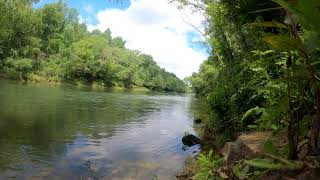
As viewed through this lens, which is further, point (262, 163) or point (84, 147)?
point (84, 147)

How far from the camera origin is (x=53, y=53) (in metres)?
80.4

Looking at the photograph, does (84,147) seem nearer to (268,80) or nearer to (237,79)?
(237,79)

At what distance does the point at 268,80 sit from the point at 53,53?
263 ft

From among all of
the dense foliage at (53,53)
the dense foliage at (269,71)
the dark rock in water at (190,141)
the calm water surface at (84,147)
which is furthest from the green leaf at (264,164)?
the dense foliage at (53,53)

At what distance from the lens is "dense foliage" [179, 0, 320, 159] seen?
8.31 feet

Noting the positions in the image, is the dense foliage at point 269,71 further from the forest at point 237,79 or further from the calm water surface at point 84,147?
the calm water surface at point 84,147

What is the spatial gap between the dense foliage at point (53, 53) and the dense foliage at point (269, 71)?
35372mm

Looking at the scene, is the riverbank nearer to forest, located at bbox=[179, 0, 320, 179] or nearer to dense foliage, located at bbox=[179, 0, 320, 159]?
forest, located at bbox=[179, 0, 320, 179]

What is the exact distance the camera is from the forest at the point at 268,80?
2523mm

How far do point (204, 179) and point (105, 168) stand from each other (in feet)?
19.1

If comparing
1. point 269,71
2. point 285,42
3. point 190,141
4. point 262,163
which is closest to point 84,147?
point 190,141

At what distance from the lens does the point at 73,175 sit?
947cm

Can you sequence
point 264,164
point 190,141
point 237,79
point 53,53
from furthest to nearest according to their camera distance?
point 53,53 → point 190,141 → point 237,79 → point 264,164

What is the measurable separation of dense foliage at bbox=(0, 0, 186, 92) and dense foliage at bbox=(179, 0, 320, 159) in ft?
116
